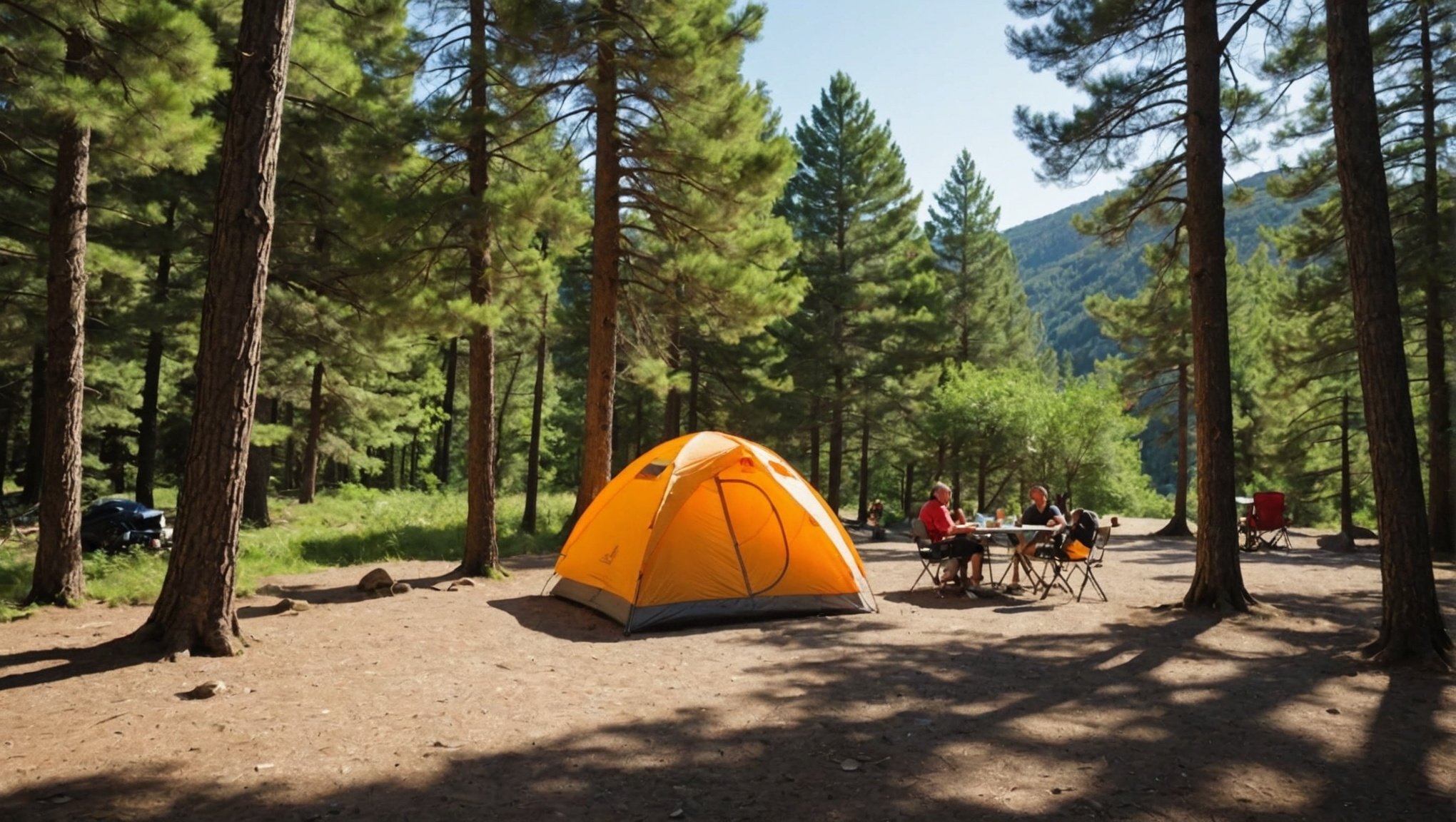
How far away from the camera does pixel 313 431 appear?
18.9m

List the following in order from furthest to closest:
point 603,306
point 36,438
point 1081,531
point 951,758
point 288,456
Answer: point 288,456, point 36,438, point 603,306, point 1081,531, point 951,758

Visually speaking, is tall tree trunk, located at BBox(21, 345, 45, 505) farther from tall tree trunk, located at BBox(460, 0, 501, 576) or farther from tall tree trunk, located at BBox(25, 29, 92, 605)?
tall tree trunk, located at BBox(460, 0, 501, 576)

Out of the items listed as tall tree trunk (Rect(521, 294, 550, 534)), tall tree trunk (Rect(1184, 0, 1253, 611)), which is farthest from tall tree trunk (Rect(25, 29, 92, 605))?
tall tree trunk (Rect(521, 294, 550, 534))

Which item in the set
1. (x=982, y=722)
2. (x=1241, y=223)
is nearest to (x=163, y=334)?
(x=982, y=722)

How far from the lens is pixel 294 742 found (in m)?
4.49

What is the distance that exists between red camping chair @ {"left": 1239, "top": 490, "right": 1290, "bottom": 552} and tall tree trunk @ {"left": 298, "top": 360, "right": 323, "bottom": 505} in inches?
760

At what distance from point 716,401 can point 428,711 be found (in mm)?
20382

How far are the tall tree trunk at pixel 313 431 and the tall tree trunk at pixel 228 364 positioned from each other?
11.8 metres

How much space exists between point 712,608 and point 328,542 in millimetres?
8173

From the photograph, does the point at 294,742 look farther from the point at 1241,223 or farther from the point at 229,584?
the point at 1241,223

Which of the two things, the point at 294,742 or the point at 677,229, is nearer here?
the point at 294,742

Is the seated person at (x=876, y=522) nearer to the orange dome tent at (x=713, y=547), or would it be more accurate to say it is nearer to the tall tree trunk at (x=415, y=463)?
the orange dome tent at (x=713, y=547)

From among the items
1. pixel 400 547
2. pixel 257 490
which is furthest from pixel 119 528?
pixel 257 490

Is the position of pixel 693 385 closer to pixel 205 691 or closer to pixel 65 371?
pixel 65 371
